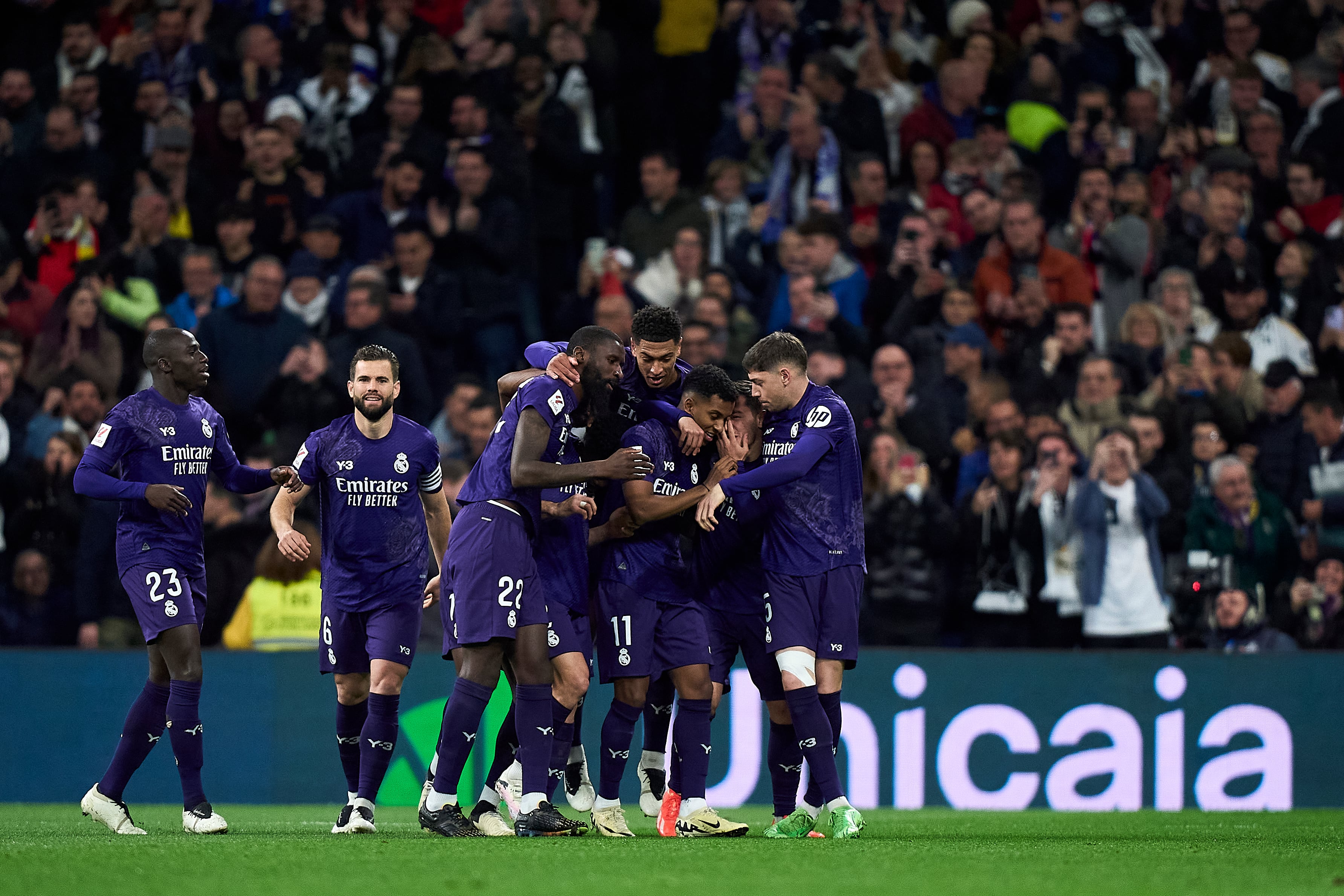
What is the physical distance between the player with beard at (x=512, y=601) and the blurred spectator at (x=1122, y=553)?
17.3ft

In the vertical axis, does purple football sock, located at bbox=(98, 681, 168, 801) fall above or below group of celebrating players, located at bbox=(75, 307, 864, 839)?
below

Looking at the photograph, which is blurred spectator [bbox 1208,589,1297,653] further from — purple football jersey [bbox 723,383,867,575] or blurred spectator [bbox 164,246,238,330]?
blurred spectator [bbox 164,246,238,330]

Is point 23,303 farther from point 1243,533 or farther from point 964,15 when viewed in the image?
point 1243,533

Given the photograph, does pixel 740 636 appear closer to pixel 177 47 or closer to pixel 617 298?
pixel 617 298

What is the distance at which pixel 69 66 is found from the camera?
17.4m

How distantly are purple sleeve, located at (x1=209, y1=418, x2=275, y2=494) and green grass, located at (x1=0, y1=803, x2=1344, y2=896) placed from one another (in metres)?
1.86

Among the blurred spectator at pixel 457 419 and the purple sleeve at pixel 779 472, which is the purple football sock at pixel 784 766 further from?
the blurred spectator at pixel 457 419

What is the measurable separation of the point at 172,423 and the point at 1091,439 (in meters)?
7.22

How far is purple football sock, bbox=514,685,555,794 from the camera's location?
27.1ft

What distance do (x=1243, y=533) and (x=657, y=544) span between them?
5.74 metres

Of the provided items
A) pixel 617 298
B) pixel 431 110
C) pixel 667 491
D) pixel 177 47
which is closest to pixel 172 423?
pixel 667 491

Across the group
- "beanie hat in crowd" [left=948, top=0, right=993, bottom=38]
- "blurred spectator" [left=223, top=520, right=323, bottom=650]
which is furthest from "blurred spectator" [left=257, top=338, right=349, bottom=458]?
"beanie hat in crowd" [left=948, top=0, right=993, bottom=38]

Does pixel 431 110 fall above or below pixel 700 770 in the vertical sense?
above

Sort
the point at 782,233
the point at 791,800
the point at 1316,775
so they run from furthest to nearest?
1. the point at 782,233
2. the point at 1316,775
3. the point at 791,800
